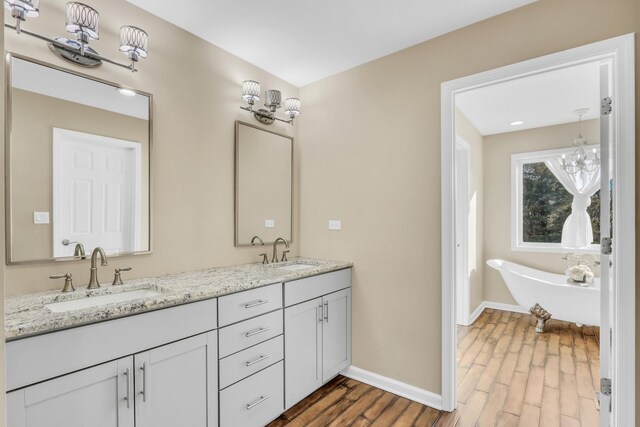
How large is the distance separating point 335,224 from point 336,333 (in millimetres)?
889

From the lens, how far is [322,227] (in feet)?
9.61

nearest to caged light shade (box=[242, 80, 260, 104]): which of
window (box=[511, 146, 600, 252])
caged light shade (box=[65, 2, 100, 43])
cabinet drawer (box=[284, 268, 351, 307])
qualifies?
caged light shade (box=[65, 2, 100, 43])

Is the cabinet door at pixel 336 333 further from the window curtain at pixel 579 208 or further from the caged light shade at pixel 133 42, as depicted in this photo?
the window curtain at pixel 579 208

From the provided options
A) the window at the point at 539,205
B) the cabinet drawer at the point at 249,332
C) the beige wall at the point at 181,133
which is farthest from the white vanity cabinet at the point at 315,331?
the window at the point at 539,205

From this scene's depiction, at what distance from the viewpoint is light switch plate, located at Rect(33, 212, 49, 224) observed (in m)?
1.61

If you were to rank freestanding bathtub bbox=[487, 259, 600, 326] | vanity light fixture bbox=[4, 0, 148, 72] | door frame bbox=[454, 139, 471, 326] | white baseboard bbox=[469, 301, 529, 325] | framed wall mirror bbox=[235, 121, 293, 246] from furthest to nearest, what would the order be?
white baseboard bbox=[469, 301, 529, 325] < door frame bbox=[454, 139, 471, 326] < freestanding bathtub bbox=[487, 259, 600, 326] < framed wall mirror bbox=[235, 121, 293, 246] < vanity light fixture bbox=[4, 0, 148, 72]

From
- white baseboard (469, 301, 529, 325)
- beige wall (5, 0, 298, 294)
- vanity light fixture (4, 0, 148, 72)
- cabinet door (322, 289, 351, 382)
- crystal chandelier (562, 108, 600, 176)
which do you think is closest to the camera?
vanity light fixture (4, 0, 148, 72)

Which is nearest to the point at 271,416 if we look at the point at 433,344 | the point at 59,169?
the point at 433,344

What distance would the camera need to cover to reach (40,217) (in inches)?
63.9

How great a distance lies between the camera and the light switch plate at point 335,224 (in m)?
2.80

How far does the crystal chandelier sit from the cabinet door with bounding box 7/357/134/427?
504cm

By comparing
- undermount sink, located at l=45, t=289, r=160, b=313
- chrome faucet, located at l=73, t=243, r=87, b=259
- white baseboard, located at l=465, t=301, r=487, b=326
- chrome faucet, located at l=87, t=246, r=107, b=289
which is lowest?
white baseboard, located at l=465, t=301, r=487, b=326

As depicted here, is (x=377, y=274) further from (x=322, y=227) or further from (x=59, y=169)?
(x=59, y=169)

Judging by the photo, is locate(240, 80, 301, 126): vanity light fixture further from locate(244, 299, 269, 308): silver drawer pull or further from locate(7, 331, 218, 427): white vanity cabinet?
locate(7, 331, 218, 427): white vanity cabinet
